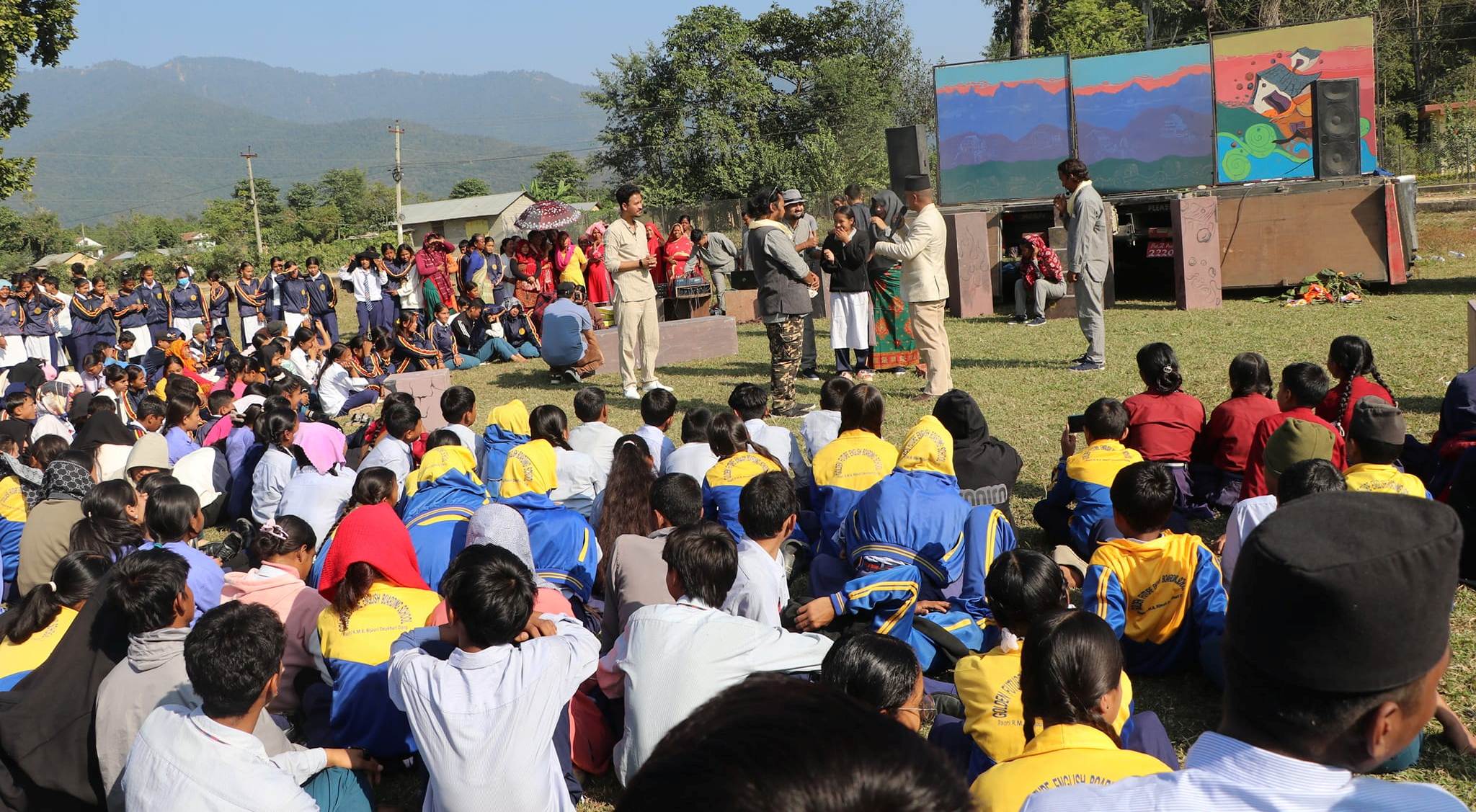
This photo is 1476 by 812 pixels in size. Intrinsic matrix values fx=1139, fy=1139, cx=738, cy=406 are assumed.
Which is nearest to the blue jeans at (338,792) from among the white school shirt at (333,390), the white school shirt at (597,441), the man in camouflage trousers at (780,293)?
the white school shirt at (597,441)

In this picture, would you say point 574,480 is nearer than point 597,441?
Yes

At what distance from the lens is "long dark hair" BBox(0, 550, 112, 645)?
4.26 metres

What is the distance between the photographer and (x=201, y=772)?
3.08 m

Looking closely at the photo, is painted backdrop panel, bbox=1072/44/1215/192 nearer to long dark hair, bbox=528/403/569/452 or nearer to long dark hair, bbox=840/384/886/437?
long dark hair, bbox=840/384/886/437

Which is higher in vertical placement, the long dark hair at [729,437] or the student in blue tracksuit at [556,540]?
the long dark hair at [729,437]

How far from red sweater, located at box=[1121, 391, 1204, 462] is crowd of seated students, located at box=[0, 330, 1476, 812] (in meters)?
0.02

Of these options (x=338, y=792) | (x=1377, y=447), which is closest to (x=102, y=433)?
(x=338, y=792)

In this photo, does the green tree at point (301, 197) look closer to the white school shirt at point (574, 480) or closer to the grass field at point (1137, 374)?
the grass field at point (1137, 374)

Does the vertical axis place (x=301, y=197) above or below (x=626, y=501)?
above

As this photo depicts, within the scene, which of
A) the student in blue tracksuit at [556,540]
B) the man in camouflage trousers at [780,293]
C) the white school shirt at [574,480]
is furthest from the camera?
the man in camouflage trousers at [780,293]

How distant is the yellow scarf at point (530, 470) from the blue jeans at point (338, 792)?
2.04m

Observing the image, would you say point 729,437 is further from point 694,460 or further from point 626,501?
point 626,501

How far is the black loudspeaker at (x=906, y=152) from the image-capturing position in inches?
551

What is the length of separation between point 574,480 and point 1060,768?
396cm
